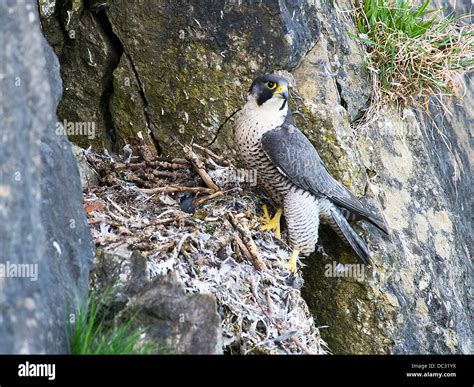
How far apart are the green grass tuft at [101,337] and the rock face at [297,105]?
2.45m

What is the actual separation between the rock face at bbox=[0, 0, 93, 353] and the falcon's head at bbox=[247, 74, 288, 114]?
1.76 m

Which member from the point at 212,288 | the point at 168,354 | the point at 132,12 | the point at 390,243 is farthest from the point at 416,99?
the point at 168,354

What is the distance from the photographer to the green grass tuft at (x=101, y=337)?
330 cm

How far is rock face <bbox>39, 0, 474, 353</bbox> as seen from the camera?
5516mm

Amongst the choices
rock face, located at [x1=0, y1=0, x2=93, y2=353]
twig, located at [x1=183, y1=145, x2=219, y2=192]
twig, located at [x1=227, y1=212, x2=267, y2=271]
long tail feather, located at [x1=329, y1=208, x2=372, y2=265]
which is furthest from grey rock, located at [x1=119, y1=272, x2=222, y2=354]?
long tail feather, located at [x1=329, y1=208, x2=372, y2=265]

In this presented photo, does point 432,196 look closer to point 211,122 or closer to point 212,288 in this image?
point 211,122

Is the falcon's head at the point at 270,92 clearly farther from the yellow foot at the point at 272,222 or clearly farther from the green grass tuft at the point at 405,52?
the green grass tuft at the point at 405,52

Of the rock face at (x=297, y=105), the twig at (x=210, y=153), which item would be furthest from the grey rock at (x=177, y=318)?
the rock face at (x=297, y=105)

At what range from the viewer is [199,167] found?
5504 millimetres

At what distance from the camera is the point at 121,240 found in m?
4.61

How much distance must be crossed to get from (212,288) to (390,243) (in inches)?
75.3

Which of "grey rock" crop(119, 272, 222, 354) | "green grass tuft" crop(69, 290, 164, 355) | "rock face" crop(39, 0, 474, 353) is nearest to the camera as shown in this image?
"green grass tuft" crop(69, 290, 164, 355)

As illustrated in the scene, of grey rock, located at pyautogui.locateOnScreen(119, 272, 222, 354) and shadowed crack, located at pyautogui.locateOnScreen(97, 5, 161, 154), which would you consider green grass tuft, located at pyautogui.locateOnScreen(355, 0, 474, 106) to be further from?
grey rock, located at pyautogui.locateOnScreen(119, 272, 222, 354)

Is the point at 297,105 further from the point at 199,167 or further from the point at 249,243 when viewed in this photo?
the point at 249,243
